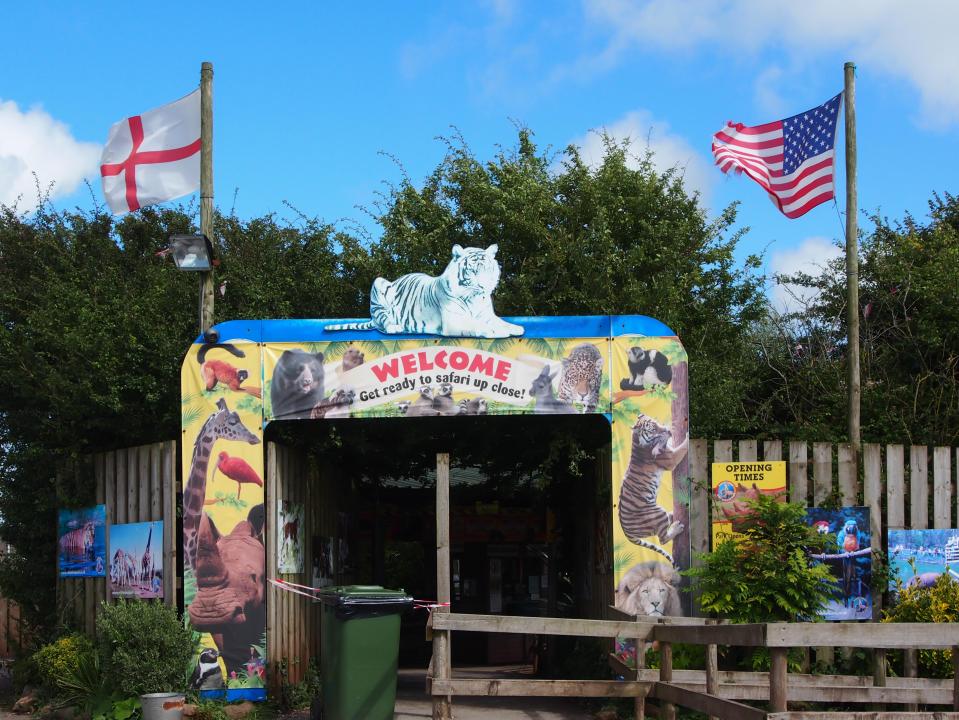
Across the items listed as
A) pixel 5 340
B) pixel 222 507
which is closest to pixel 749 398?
pixel 222 507

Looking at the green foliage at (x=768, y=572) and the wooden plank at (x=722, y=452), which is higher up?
the wooden plank at (x=722, y=452)

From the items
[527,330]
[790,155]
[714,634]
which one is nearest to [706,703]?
[714,634]

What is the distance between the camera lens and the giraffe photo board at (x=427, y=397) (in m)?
12.5

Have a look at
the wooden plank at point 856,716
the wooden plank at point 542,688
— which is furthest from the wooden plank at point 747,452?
the wooden plank at point 856,716

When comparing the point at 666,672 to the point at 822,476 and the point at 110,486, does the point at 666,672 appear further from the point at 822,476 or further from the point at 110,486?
the point at 110,486

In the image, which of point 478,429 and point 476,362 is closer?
point 476,362

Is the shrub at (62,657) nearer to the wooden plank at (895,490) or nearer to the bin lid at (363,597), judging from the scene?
the bin lid at (363,597)

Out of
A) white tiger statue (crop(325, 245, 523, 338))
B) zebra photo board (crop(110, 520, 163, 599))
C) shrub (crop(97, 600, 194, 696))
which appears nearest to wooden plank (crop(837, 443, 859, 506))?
white tiger statue (crop(325, 245, 523, 338))

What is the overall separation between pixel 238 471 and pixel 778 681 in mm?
7549

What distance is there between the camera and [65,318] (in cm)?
1459

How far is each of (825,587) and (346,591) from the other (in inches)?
199

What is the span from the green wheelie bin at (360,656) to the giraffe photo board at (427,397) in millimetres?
2364

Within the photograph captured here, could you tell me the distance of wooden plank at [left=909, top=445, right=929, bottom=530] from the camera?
41.8 ft

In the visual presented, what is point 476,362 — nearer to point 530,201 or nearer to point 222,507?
point 222,507
